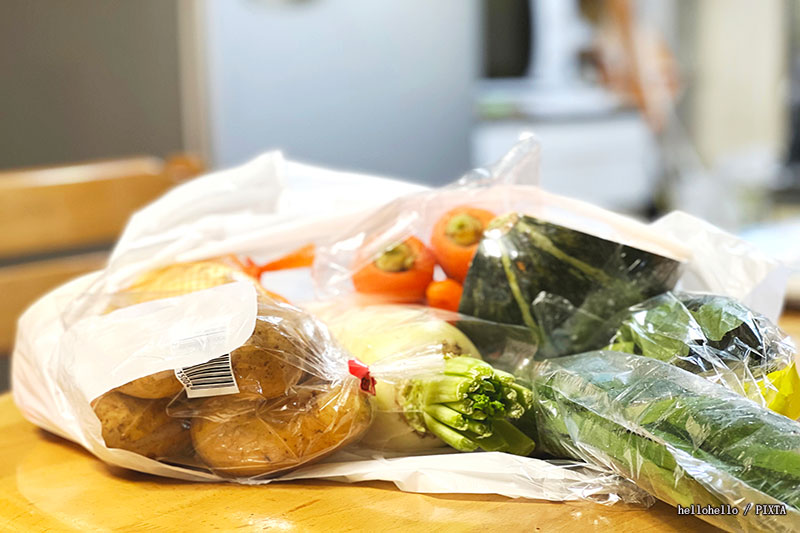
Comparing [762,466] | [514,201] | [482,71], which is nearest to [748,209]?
[482,71]

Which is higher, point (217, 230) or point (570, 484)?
point (217, 230)

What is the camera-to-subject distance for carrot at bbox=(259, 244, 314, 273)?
84 centimetres

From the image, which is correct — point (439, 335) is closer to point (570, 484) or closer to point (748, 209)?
point (570, 484)

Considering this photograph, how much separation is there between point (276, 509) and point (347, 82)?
246 cm

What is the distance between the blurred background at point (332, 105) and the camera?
1576 millimetres

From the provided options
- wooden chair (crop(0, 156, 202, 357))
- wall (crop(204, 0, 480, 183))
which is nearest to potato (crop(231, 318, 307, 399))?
wooden chair (crop(0, 156, 202, 357))

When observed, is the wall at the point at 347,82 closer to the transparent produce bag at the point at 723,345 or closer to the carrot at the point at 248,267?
the carrot at the point at 248,267

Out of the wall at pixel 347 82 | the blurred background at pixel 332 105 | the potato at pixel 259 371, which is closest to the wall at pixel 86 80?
the blurred background at pixel 332 105

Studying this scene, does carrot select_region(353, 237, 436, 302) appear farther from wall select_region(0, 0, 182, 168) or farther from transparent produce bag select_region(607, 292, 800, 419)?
wall select_region(0, 0, 182, 168)

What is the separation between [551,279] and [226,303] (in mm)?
271

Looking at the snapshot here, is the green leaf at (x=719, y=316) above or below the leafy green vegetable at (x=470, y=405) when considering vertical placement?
above

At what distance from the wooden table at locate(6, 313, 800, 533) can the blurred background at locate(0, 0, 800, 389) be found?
0.74 m

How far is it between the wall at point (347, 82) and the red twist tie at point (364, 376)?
6.72 ft

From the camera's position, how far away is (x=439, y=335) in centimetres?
66
